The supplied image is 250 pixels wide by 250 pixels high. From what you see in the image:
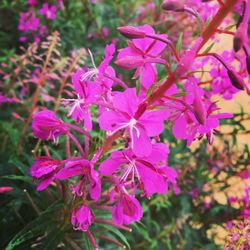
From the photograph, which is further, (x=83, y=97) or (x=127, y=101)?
(x=83, y=97)

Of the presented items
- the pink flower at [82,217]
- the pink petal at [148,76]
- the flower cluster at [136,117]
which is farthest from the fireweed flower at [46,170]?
the pink petal at [148,76]

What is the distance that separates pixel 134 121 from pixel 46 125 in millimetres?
311

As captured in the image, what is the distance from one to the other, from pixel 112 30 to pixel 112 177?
187 cm

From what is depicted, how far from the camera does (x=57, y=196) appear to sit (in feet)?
5.24

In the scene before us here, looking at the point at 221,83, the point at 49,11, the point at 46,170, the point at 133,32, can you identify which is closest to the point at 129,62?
the point at 133,32

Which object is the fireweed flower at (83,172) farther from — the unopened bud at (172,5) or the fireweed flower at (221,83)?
the fireweed flower at (221,83)

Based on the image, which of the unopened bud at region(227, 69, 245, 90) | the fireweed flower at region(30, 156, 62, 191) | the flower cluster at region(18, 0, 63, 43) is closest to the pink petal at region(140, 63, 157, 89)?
the unopened bud at region(227, 69, 245, 90)

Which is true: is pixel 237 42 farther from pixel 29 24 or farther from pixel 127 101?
pixel 29 24

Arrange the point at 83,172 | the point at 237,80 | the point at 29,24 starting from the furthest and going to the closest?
the point at 29,24
the point at 83,172
the point at 237,80

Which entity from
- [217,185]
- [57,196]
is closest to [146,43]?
Result: [57,196]

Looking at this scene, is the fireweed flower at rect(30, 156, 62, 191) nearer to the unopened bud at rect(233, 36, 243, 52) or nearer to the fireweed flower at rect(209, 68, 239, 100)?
the unopened bud at rect(233, 36, 243, 52)

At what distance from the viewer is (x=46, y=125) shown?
128cm

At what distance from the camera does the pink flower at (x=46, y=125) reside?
4.18 ft

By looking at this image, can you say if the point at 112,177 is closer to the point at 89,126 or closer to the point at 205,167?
the point at 89,126
